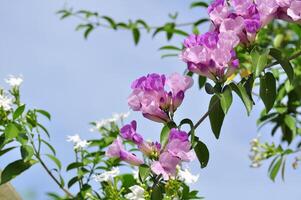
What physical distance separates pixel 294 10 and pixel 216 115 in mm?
259

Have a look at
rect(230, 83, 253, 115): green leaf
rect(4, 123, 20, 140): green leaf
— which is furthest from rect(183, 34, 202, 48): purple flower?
rect(4, 123, 20, 140): green leaf

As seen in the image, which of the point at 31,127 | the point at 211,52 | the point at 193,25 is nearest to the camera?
the point at 211,52

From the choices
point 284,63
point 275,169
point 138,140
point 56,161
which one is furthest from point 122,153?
point 275,169

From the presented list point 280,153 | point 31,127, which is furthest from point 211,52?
point 280,153

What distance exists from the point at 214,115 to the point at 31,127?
0.90m

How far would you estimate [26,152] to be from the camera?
1914mm

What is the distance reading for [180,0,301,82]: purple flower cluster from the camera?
121 centimetres

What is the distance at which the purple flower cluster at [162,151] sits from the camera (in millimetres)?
1204

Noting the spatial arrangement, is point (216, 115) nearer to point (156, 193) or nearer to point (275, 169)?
point (156, 193)

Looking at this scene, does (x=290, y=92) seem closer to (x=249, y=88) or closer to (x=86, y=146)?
(x=86, y=146)

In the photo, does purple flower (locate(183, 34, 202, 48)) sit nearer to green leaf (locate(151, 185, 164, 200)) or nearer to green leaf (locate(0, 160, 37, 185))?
green leaf (locate(151, 185, 164, 200))

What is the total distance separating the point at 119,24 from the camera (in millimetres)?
3592

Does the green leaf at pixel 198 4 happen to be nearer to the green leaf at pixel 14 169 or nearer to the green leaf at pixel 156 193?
the green leaf at pixel 14 169

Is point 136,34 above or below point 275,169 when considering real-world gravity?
above
